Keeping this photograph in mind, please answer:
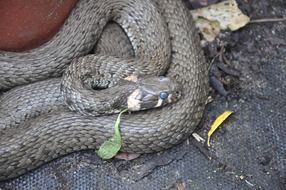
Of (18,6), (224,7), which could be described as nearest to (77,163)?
(18,6)

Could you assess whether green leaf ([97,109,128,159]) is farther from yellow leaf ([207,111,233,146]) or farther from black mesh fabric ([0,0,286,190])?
yellow leaf ([207,111,233,146])

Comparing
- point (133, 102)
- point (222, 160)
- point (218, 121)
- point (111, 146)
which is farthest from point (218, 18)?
point (111, 146)

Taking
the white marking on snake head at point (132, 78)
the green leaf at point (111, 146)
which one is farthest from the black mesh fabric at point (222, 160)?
the white marking on snake head at point (132, 78)

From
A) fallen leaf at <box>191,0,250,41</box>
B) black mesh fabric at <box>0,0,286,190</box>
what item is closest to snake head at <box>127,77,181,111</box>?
black mesh fabric at <box>0,0,286,190</box>

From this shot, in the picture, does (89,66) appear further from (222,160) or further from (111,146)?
(222,160)

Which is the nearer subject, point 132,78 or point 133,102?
point 133,102

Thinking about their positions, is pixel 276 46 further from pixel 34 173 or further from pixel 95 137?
pixel 34 173
